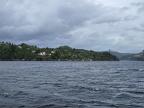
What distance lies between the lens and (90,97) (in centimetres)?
3734

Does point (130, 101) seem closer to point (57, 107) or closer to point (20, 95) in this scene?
point (57, 107)

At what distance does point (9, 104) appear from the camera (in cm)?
3148

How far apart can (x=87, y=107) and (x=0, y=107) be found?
9.11 metres

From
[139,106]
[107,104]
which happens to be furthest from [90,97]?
[139,106]

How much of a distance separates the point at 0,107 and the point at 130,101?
51.2 feet

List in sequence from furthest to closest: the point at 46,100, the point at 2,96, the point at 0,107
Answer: the point at 2,96 → the point at 46,100 → the point at 0,107

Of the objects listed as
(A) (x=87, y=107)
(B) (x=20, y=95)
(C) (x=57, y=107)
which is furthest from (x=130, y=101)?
(B) (x=20, y=95)

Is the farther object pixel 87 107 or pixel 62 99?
pixel 62 99

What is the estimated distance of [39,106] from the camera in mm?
30688

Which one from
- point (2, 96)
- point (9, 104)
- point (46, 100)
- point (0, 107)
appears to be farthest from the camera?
point (2, 96)

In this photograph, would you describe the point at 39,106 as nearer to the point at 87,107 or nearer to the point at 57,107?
the point at 57,107

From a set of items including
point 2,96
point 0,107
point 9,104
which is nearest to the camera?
point 0,107

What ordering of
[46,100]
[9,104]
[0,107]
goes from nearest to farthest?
[0,107] < [9,104] < [46,100]

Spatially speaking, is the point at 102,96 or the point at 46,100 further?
the point at 102,96
